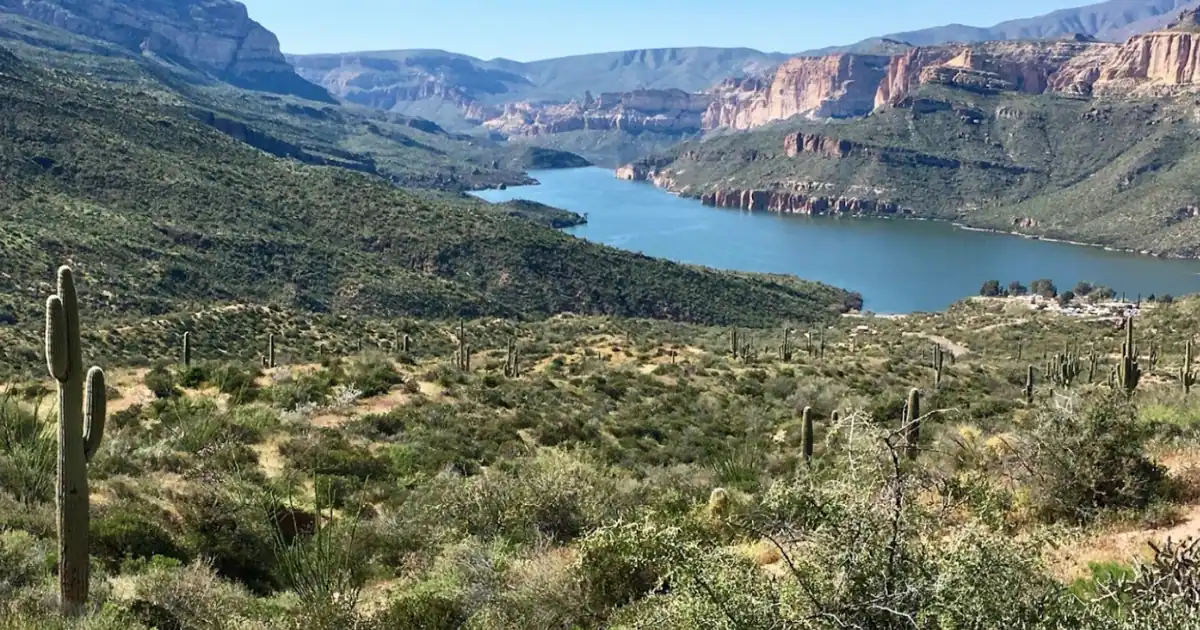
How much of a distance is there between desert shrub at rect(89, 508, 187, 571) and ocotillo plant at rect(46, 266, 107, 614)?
1.60m

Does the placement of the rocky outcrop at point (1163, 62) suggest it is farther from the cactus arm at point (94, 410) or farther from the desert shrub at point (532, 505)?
the cactus arm at point (94, 410)

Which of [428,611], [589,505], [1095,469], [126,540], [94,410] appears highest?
[94,410]

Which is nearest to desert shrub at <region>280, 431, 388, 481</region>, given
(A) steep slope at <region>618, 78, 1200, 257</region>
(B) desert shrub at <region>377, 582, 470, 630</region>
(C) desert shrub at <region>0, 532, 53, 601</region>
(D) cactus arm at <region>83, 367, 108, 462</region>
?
(D) cactus arm at <region>83, 367, 108, 462</region>

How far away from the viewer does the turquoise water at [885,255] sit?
357 feet

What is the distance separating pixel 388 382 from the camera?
20.4 meters

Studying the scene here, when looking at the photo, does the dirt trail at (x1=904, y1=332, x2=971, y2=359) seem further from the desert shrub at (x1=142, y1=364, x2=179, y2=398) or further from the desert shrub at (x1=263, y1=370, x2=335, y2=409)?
the desert shrub at (x1=142, y1=364, x2=179, y2=398)

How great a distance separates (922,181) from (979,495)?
195957mm

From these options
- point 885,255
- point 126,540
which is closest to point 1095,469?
point 126,540

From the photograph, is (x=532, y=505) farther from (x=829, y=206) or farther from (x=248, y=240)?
(x=829, y=206)

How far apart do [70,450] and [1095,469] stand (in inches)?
373

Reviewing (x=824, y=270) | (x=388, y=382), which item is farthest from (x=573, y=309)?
(x=824, y=270)

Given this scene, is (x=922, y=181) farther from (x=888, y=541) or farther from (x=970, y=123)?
(x=888, y=541)

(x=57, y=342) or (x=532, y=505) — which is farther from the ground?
(x=57, y=342)

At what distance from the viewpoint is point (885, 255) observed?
137250 mm
